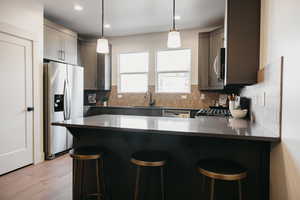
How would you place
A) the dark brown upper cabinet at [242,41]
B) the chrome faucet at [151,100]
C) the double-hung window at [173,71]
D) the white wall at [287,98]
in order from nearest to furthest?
the white wall at [287,98] → the dark brown upper cabinet at [242,41] → the double-hung window at [173,71] → the chrome faucet at [151,100]

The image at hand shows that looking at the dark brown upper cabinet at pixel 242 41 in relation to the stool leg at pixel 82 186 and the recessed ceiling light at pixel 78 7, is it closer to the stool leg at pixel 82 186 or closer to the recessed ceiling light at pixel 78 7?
the stool leg at pixel 82 186

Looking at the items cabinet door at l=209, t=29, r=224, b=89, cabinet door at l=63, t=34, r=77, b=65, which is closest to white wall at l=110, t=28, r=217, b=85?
cabinet door at l=209, t=29, r=224, b=89

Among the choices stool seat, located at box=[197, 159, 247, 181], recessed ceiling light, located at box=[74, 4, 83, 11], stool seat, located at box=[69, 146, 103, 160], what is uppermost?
recessed ceiling light, located at box=[74, 4, 83, 11]

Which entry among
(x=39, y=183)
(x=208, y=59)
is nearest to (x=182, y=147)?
(x=39, y=183)

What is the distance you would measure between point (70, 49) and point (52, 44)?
541 mm

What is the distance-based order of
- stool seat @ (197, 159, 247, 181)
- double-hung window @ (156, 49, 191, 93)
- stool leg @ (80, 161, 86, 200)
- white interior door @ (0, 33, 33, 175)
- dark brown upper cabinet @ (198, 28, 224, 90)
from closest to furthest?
stool seat @ (197, 159, 247, 181)
stool leg @ (80, 161, 86, 200)
white interior door @ (0, 33, 33, 175)
dark brown upper cabinet @ (198, 28, 224, 90)
double-hung window @ (156, 49, 191, 93)

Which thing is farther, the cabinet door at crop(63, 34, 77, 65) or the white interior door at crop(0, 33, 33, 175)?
the cabinet door at crop(63, 34, 77, 65)

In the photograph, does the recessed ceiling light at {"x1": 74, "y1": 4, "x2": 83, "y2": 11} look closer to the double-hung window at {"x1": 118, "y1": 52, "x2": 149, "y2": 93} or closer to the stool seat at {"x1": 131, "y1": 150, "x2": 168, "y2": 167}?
the double-hung window at {"x1": 118, "y1": 52, "x2": 149, "y2": 93}

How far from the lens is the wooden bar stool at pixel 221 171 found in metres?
1.29

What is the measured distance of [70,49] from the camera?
4.46 meters

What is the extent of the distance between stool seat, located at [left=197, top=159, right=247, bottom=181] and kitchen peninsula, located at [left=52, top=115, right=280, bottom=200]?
0.20 m

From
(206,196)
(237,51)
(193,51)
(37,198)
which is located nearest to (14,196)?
(37,198)

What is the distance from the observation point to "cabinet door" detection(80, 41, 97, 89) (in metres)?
4.89

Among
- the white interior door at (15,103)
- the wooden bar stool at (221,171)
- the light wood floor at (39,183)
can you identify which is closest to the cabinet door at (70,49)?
the white interior door at (15,103)
